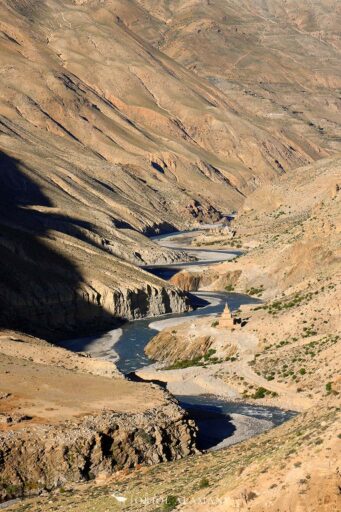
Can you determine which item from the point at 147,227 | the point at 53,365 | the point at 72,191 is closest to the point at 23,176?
the point at 72,191

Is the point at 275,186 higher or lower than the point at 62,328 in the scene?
higher

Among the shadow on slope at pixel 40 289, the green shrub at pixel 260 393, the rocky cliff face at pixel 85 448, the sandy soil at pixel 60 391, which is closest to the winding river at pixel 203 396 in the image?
the green shrub at pixel 260 393

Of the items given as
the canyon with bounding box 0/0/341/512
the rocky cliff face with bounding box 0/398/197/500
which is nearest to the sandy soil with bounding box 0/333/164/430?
the canyon with bounding box 0/0/341/512

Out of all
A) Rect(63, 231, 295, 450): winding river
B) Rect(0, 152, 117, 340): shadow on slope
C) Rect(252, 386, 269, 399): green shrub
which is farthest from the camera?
Rect(0, 152, 117, 340): shadow on slope

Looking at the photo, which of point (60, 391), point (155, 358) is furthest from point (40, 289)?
point (60, 391)

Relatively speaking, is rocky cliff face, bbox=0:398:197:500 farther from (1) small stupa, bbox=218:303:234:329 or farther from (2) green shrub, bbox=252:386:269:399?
(1) small stupa, bbox=218:303:234:329

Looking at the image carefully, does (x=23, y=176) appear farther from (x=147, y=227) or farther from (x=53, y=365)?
(x=53, y=365)
